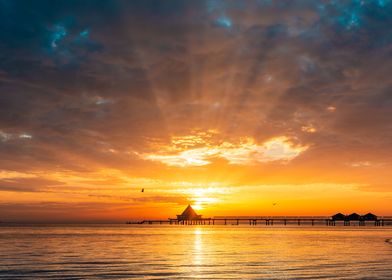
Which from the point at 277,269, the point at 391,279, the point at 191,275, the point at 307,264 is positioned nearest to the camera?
the point at 391,279

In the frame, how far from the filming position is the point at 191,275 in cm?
3744

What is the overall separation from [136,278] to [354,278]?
17.1 metres

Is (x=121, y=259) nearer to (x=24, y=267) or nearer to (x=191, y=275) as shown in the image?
(x=24, y=267)

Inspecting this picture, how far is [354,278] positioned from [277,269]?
25.5 ft

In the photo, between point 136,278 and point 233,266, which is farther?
point 233,266

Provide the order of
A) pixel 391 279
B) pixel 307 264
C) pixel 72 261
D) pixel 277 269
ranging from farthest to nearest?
pixel 72 261 < pixel 307 264 < pixel 277 269 < pixel 391 279

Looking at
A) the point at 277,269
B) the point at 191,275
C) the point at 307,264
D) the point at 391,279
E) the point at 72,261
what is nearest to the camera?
the point at 391,279

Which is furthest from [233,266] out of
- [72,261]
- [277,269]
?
[72,261]

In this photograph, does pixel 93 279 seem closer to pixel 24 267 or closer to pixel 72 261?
pixel 24 267

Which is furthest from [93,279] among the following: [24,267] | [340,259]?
[340,259]

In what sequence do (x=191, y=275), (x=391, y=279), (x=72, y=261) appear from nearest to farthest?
1. (x=391, y=279)
2. (x=191, y=275)
3. (x=72, y=261)

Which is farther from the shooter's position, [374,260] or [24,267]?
[374,260]

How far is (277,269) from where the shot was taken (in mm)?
41531

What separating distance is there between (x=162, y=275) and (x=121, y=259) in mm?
15099
